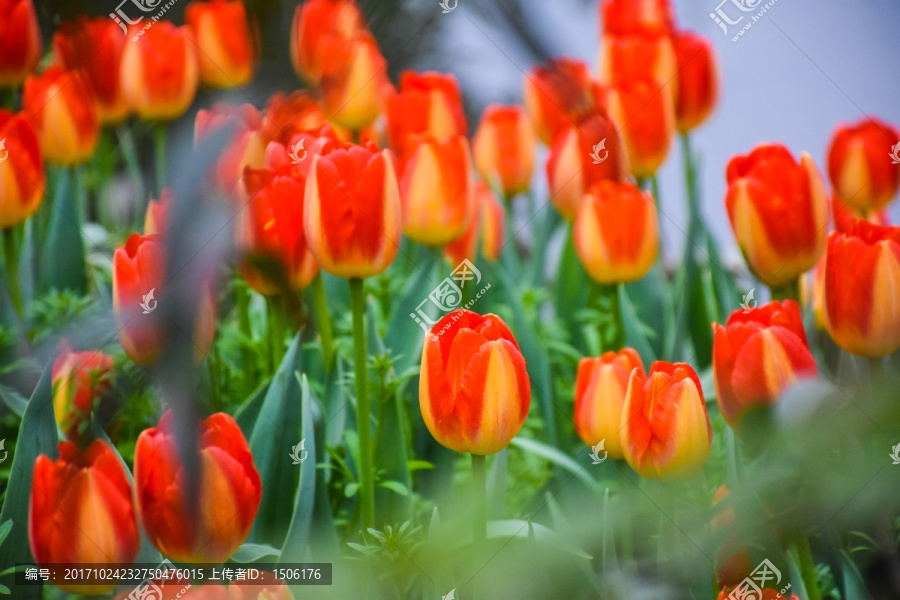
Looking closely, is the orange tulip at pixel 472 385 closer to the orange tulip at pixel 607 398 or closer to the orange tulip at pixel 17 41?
the orange tulip at pixel 607 398

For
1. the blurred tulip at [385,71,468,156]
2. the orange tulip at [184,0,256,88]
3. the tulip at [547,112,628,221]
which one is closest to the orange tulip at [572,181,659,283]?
the tulip at [547,112,628,221]

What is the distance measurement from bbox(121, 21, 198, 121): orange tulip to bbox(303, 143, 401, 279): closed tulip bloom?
12.3 inches

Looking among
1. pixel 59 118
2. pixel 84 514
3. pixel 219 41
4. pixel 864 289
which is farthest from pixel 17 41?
pixel 864 289

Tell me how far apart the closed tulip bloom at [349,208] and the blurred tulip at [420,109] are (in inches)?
11.7

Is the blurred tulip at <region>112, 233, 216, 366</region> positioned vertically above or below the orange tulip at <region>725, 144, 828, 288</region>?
below

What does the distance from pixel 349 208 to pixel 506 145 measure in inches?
18.2

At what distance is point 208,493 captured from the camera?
46 centimetres

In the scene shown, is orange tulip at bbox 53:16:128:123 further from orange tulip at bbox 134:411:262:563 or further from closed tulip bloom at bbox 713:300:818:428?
closed tulip bloom at bbox 713:300:818:428

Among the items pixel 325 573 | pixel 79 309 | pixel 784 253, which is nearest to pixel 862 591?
pixel 784 253

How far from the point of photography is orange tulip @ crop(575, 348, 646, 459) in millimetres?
580

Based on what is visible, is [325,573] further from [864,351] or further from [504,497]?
[864,351]

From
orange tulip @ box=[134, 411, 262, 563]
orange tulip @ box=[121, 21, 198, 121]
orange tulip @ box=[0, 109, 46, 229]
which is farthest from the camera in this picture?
orange tulip @ box=[121, 21, 198, 121]

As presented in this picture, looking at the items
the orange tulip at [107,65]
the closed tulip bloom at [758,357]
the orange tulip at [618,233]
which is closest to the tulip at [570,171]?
the orange tulip at [618,233]

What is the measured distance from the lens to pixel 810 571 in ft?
1.64
